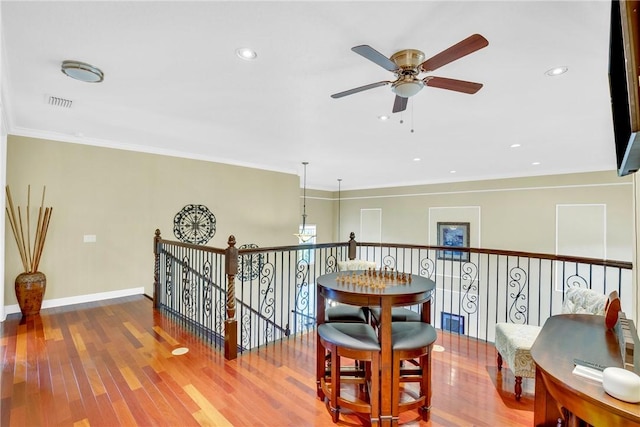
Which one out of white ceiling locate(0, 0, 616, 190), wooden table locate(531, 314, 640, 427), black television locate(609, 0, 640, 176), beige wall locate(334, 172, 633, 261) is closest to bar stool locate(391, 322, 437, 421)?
wooden table locate(531, 314, 640, 427)

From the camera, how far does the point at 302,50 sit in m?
2.18

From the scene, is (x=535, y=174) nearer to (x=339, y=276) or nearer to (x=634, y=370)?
(x=339, y=276)

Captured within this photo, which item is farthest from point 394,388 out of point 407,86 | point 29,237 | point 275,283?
point 29,237

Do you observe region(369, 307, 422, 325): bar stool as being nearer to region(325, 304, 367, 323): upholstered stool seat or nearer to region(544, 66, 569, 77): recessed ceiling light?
region(325, 304, 367, 323): upholstered stool seat

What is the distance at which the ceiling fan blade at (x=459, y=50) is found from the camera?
1606 mm

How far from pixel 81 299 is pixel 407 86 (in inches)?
213

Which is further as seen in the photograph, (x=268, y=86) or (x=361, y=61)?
(x=268, y=86)

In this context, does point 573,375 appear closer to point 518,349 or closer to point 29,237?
point 518,349

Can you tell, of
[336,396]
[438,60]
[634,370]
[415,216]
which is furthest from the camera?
[415,216]

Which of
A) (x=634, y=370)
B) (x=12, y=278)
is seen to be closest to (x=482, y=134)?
(x=634, y=370)

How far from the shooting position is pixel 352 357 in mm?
2000

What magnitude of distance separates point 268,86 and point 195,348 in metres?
2.75

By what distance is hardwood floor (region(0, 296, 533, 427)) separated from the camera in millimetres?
2072

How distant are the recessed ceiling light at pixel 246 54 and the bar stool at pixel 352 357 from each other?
2.13 metres
